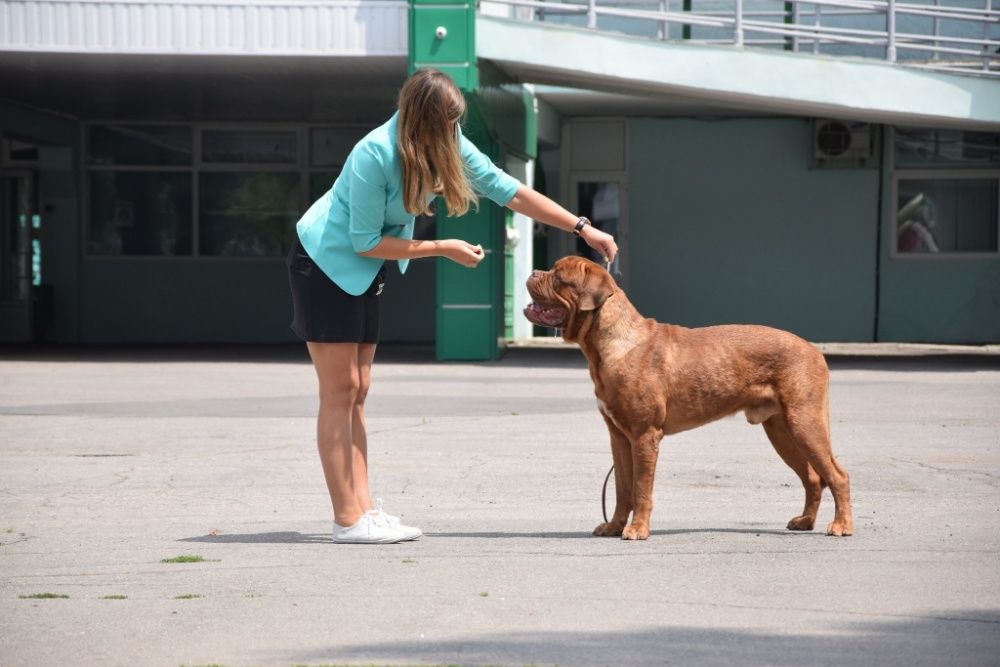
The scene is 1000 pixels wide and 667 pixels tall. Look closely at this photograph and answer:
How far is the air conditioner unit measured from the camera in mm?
22188

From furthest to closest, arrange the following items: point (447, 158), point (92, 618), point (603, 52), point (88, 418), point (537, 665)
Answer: point (603, 52) < point (88, 418) < point (447, 158) < point (92, 618) < point (537, 665)

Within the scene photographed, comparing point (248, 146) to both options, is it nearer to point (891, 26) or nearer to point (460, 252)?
point (891, 26)

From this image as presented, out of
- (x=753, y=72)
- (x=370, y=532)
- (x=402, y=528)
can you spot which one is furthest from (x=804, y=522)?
(x=753, y=72)

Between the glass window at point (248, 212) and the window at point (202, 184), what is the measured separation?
0.02 meters

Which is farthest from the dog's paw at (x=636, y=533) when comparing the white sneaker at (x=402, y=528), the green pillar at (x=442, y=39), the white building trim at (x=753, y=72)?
the white building trim at (x=753, y=72)

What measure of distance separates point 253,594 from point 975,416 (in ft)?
26.2

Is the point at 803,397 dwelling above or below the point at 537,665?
above

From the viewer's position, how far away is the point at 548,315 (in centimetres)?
607

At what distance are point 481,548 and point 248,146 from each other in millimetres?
17547

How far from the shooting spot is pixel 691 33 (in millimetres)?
20953

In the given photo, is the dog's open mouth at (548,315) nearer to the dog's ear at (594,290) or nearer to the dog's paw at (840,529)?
the dog's ear at (594,290)

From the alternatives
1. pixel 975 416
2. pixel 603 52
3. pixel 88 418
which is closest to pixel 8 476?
pixel 88 418

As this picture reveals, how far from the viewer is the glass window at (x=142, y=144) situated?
74.4ft

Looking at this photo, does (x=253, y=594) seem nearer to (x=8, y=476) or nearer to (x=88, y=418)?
(x=8, y=476)
